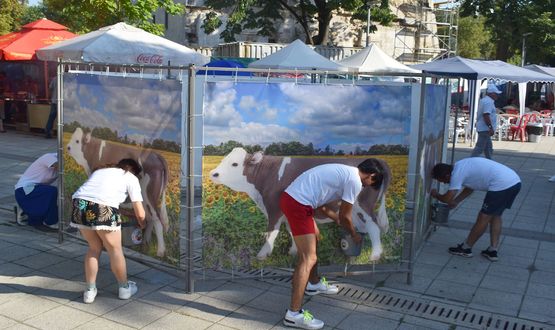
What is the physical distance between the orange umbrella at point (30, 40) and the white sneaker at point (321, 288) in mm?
11929

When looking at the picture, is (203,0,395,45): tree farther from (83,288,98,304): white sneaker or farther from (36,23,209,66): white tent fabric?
(83,288,98,304): white sneaker

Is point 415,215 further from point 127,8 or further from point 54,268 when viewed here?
point 127,8

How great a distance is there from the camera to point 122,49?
939 centimetres

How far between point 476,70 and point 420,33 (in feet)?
83.9

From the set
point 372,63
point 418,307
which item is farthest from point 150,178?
point 372,63

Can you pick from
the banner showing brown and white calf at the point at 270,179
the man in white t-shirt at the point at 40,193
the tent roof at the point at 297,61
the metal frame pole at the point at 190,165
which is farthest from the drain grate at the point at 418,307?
the tent roof at the point at 297,61

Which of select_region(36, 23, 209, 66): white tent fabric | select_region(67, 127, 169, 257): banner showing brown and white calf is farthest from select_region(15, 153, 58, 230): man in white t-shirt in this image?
select_region(36, 23, 209, 66): white tent fabric

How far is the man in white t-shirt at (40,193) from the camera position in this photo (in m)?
6.48

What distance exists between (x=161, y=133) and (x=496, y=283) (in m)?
3.55

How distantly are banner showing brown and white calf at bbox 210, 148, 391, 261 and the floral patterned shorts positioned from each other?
88 cm

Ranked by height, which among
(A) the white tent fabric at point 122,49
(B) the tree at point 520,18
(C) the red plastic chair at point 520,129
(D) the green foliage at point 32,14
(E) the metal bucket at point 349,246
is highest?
(D) the green foliage at point 32,14

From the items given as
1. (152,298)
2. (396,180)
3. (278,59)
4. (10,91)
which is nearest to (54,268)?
(152,298)

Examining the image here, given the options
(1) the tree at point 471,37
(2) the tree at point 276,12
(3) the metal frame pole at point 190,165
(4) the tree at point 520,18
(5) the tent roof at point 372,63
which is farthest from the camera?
(1) the tree at point 471,37

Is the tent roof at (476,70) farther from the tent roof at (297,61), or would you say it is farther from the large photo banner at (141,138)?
the large photo banner at (141,138)
